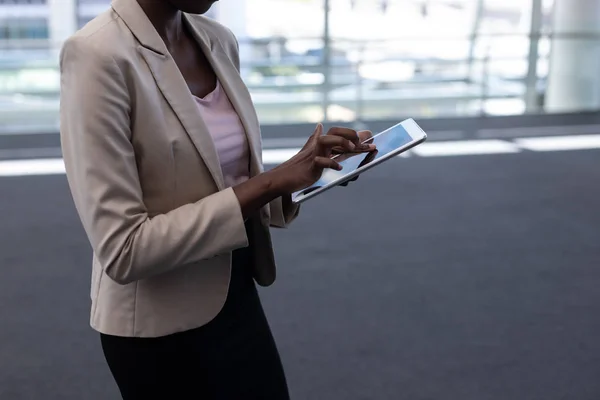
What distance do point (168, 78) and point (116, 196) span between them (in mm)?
238

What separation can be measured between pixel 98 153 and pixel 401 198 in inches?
199

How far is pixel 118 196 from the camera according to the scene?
1.19 meters

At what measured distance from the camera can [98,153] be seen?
117cm

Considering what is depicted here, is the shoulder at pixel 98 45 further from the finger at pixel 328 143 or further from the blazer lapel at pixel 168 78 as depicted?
the finger at pixel 328 143

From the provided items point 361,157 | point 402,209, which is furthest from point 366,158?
point 402,209

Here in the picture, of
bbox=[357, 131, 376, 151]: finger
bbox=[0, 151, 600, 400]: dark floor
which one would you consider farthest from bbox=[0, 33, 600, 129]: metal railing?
bbox=[357, 131, 376, 151]: finger

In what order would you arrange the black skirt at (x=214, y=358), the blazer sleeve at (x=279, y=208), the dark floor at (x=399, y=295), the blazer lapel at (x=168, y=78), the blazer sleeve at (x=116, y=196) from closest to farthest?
the blazer sleeve at (x=116, y=196), the blazer lapel at (x=168, y=78), the black skirt at (x=214, y=358), the blazer sleeve at (x=279, y=208), the dark floor at (x=399, y=295)

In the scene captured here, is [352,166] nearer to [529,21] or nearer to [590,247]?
[590,247]

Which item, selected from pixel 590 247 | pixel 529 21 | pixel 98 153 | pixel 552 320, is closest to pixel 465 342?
Result: pixel 552 320

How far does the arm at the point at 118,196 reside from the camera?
117cm

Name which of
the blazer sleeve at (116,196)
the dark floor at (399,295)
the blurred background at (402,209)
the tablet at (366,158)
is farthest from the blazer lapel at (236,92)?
the dark floor at (399,295)

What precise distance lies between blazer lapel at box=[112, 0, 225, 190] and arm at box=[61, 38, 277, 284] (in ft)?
0.28

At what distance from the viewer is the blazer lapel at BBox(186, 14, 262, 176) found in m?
1.47

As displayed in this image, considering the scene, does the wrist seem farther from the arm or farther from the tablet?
the tablet
